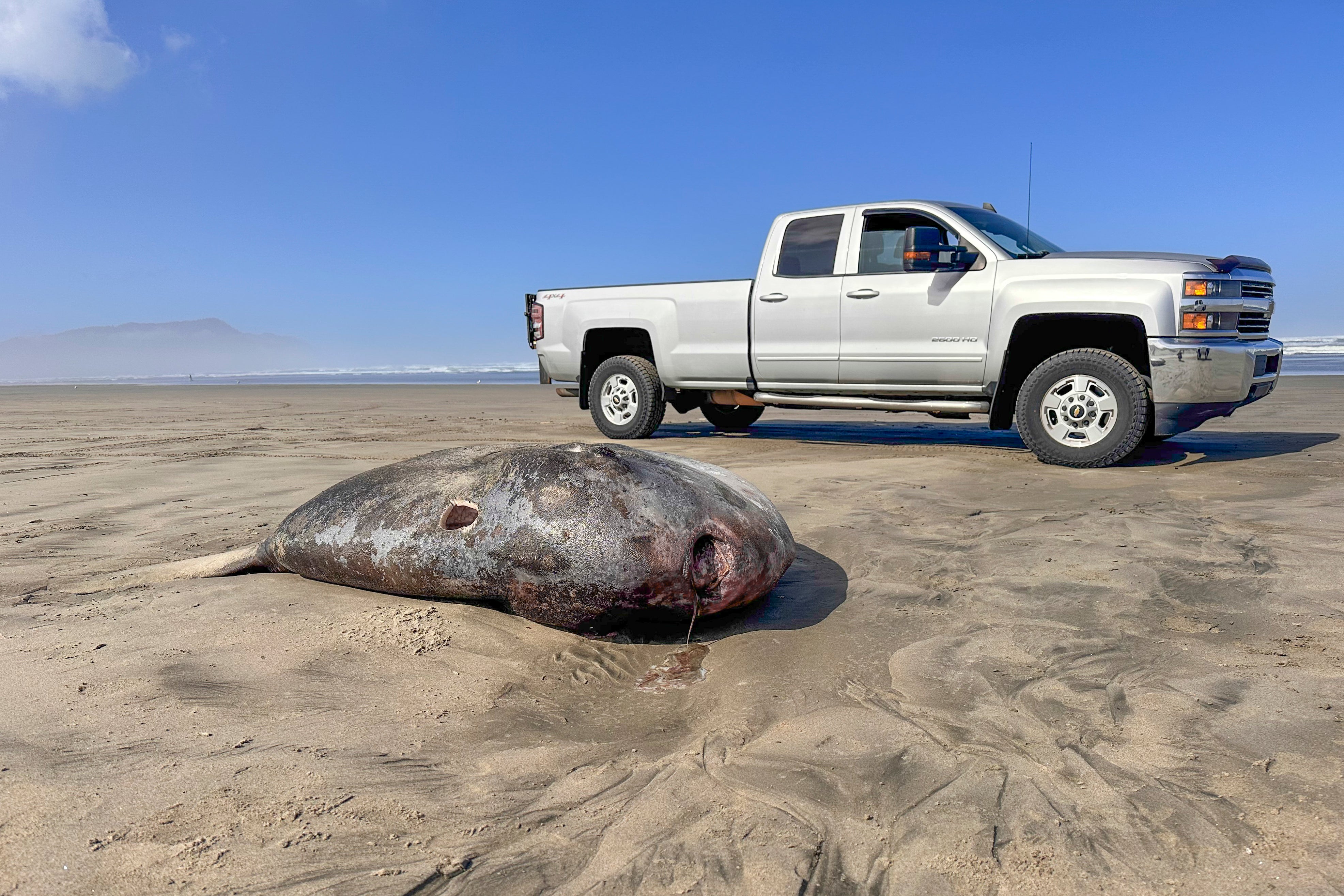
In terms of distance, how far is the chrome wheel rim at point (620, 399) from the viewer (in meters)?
9.09

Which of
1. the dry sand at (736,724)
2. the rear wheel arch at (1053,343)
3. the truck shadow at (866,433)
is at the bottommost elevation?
the dry sand at (736,724)

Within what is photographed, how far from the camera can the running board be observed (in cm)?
724

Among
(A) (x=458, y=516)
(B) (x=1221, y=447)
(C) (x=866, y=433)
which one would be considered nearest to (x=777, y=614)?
(A) (x=458, y=516)

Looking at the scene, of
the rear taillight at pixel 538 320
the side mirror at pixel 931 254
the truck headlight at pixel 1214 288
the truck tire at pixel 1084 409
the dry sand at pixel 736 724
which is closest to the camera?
the dry sand at pixel 736 724

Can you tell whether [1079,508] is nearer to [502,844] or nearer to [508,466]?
[508,466]

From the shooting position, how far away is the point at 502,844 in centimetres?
180

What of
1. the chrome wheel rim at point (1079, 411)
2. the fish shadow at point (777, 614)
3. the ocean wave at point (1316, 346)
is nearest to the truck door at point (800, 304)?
the chrome wheel rim at point (1079, 411)

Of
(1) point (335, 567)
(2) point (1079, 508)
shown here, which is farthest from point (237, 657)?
(2) point (1079, 508)

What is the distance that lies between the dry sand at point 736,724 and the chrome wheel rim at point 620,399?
185 inches

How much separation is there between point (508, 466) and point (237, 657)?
1.08 m

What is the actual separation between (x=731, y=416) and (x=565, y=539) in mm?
7280

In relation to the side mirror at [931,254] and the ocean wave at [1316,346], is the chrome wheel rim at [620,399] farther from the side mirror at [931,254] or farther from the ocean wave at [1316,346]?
the ocean wave at [1316,346]

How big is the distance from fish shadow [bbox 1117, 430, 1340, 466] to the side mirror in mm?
1997

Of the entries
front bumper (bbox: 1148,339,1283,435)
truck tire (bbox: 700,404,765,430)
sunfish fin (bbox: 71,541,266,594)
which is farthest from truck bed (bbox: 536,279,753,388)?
sunfish fin (bbox: 71,541,266,594)
